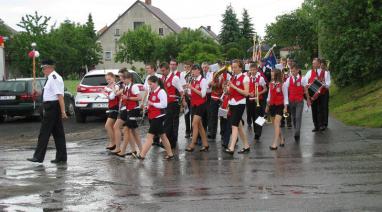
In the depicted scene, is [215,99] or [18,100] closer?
[215,99]

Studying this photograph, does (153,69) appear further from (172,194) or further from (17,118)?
(17,118)

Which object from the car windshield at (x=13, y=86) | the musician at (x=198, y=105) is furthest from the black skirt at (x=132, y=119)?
the car windshield at (x=13, y=86)

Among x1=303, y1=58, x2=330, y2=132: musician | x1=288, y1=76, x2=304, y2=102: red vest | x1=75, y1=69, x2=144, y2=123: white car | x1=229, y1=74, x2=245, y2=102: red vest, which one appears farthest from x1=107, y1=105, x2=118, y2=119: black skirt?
x1=75, y1=69, x2=144, y2=123: white car

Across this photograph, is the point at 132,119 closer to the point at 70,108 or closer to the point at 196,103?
the point at 196,103

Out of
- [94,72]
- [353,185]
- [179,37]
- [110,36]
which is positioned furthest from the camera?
[110,36]

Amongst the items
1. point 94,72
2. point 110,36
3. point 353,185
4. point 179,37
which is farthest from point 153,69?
point 110,36

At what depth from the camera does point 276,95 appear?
1331 cm

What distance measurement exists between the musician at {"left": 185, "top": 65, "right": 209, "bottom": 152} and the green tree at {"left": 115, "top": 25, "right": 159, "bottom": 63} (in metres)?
65.1

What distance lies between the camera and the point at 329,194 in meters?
8.27

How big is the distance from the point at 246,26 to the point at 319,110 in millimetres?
80859

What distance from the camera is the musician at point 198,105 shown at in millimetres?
12891

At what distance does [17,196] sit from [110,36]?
89.5m

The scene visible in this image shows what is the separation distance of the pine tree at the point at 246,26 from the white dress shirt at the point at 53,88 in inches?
3264

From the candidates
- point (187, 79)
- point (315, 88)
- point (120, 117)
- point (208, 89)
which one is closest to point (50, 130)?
point (120, 117)
